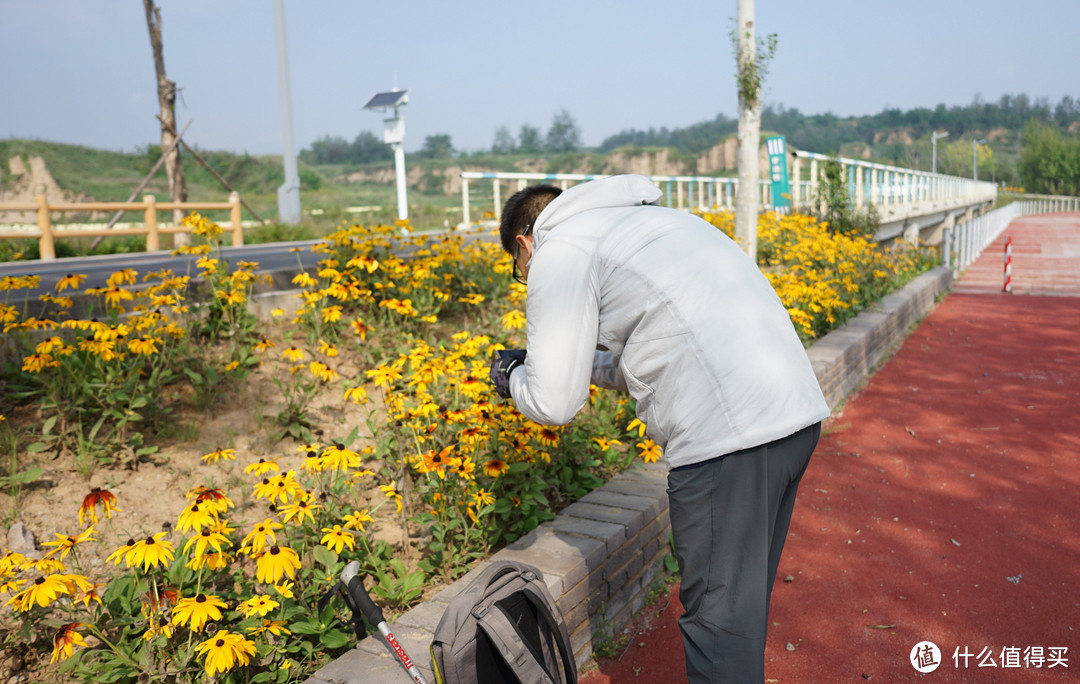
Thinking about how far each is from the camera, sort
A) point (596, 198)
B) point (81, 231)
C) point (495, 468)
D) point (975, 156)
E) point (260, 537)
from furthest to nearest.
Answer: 1. point (975, 156)
2. point (81, 231)
3. point (495, 468)
4. point (260, 537)
5. point (596, 198)

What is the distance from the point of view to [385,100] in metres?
16.5

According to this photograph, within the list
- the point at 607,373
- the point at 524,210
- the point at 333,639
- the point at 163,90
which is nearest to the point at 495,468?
the point at 333,639

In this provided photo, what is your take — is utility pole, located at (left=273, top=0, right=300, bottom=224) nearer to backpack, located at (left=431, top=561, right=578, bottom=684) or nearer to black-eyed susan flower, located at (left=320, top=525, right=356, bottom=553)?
black-eyed susan flower, located at (left=320, top=525, right=356, bottom=553)

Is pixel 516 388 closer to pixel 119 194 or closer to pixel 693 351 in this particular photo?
pixel 693 351

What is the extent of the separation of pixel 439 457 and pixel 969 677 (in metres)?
2.11

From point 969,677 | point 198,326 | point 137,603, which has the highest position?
point 198,326

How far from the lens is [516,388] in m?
2.14

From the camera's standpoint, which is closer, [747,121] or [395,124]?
[747,121]

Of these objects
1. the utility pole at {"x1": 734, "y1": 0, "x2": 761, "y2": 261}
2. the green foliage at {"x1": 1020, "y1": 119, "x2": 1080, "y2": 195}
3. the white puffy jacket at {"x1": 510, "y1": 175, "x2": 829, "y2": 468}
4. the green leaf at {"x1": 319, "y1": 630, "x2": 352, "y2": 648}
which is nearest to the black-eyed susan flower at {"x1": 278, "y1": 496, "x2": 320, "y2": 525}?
the green leaf at {"x1": 319, "y1": 630, "x2": 352, "y2": 648}

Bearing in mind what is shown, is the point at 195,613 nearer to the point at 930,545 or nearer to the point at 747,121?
the point at 930,545

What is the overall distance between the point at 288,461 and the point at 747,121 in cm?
711

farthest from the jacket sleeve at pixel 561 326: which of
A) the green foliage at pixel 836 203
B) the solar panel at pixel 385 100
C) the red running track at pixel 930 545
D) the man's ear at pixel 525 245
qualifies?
the solar panel at pixel 385 100

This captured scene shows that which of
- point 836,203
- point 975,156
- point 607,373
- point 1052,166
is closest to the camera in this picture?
point 607,373

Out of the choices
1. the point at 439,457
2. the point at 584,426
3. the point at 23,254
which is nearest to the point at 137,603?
the point at 439,457
